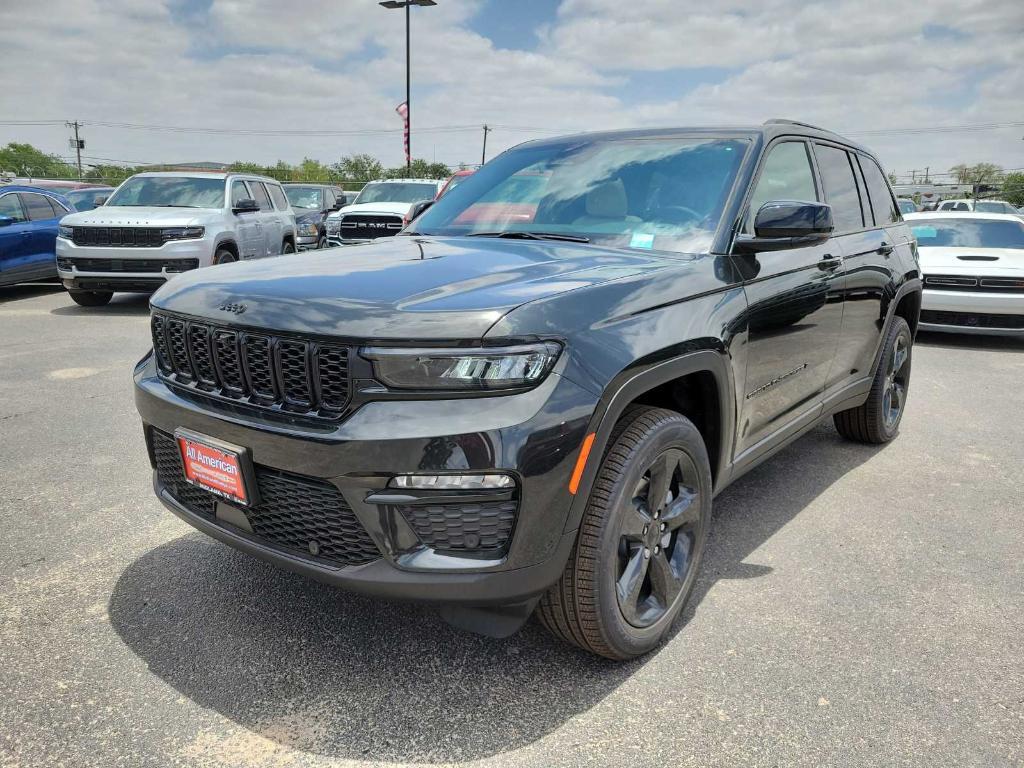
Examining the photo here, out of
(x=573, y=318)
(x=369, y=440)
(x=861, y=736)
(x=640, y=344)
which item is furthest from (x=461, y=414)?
(x=861, y=736)

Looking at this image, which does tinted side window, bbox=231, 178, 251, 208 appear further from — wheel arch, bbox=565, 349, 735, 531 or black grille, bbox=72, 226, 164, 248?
wheel arch, bbox=565, 349, 735, 531

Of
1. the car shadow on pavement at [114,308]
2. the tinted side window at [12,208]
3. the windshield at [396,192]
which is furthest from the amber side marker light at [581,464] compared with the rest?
the windshield at [396,192]

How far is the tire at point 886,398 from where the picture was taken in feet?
15.0

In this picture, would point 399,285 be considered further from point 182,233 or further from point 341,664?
point 182,233

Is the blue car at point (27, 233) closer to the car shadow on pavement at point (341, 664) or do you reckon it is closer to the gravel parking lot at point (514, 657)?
the gravel parking lot at point (514, 657)

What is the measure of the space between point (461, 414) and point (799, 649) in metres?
1.54

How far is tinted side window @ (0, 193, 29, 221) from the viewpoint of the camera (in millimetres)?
11123

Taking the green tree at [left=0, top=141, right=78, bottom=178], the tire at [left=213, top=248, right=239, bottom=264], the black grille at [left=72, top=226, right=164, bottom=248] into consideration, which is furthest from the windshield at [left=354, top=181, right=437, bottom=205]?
the green tree at [left=0, top=141, right=78, bottom=178]

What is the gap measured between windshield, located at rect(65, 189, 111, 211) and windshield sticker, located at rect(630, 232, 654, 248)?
52.2 ft

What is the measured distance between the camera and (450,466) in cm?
195

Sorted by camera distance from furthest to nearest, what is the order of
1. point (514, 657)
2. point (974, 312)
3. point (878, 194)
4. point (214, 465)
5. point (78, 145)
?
1. point (78, 145)
2. point (974, 312)
3. point (878, 194)
4. point (514, 657)
5. point (214, 465)

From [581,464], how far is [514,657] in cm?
87

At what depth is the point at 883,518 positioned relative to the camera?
3803 mm

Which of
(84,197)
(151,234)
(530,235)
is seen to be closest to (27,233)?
(151,234)
